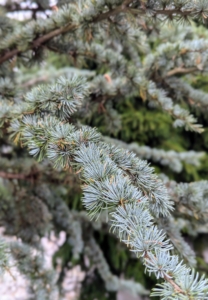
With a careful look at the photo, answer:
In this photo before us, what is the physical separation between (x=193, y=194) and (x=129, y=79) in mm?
314

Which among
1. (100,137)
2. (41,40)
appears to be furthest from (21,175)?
(100,137)

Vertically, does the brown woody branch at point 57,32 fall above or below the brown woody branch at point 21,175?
above

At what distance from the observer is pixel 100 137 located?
46cm

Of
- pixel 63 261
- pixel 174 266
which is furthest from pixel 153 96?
pixel 63 261

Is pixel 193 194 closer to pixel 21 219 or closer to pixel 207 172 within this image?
pixel 21 219

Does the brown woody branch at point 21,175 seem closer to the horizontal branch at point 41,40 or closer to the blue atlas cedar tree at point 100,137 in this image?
the blue atlas cedar tree at point 100,137

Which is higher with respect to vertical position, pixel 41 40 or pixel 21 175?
pixel 41 40

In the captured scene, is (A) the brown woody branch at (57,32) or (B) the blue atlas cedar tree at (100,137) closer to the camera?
(B) the blue atlas cedar tree at (100,137)

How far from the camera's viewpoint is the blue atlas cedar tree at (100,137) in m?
0.36

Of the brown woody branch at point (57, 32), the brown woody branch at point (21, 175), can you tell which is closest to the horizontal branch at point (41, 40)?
the brown woody branch at point (57, 32)

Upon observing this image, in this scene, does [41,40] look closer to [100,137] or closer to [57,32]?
[57,32]

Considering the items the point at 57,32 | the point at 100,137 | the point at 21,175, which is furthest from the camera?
the point at 21,175

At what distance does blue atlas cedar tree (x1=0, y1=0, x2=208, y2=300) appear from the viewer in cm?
36

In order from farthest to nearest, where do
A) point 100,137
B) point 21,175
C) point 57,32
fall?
point 21,175
point 57,32
point 100,137
